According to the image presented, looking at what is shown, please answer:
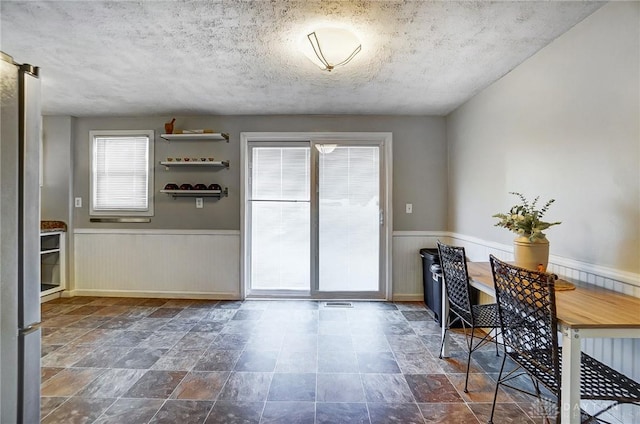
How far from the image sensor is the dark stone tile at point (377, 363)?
2.26m

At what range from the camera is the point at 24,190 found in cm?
108

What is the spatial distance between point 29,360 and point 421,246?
3627 millimetres

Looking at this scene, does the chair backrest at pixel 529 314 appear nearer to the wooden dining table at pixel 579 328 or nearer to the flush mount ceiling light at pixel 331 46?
the wooden dining table at pixel 579 328

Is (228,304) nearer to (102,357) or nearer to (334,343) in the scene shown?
(102,357)

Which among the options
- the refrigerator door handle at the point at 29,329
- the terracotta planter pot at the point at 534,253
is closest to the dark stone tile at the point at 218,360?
the refrigerator door handle at the point at 29,329

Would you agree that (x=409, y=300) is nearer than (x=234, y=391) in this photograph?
No

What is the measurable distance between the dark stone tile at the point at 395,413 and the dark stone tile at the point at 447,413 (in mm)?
46

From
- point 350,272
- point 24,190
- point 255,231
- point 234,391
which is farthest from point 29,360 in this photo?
point 350,272

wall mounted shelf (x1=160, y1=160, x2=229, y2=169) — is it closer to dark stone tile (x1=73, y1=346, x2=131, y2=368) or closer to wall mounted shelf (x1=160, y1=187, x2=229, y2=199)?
wall mounted shelf (x1=160, y1=187, x2=229, y2=199)

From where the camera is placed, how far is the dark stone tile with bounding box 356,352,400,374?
2.26 metres

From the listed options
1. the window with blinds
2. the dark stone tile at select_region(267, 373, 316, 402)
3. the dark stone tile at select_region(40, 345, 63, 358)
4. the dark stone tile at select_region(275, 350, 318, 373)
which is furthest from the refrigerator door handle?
the window with blinds

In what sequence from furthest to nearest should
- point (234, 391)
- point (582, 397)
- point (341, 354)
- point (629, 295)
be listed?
point (341, 354) → point (234, 391) → point (629, 295) → point (582, 397)

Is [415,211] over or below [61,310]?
over

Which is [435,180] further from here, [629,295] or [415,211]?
[629,295]
